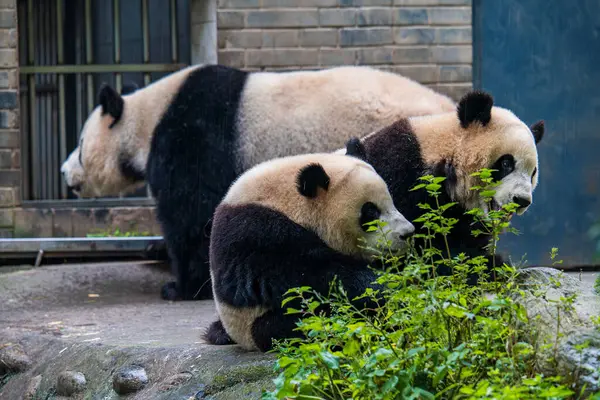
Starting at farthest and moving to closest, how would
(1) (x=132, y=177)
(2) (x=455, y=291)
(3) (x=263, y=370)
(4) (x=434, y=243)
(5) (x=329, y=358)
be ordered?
(1) (x=132, y=177) < (4) (x=434, y=243) < (3) (x=263, y=370) < (2) (x=455, y=291) < (5) (x=329, y=358)

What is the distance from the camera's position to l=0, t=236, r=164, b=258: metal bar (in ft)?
29.9

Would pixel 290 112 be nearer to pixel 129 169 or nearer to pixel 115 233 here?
pixel 129 169

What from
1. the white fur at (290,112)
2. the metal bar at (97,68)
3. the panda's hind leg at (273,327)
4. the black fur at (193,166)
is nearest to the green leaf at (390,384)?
the panda's hind leg at (273,327)

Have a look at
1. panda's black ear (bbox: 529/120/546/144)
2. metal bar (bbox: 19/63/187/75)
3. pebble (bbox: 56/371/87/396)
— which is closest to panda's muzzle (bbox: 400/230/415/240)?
panda's black ear (bbox: 529/120/546/144)

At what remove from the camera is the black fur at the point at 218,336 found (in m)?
5.19

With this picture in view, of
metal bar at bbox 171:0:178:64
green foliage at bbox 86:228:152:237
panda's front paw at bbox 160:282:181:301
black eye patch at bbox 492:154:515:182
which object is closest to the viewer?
black eye patch at bbox 492:154:515:182

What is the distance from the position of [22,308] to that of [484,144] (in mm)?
4171

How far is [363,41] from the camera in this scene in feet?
30.7

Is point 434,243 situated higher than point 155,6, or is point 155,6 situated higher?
point 155,6

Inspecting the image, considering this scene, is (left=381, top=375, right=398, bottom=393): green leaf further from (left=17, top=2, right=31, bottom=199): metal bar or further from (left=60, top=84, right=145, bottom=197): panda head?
(left=17, top=2, right=31, bottom=199): metal bar

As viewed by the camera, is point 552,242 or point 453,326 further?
point 552,242

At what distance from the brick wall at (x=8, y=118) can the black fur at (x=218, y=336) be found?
4.62m

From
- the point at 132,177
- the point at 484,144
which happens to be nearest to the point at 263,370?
the point at 484,144

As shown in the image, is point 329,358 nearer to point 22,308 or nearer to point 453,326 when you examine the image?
point 453,326
